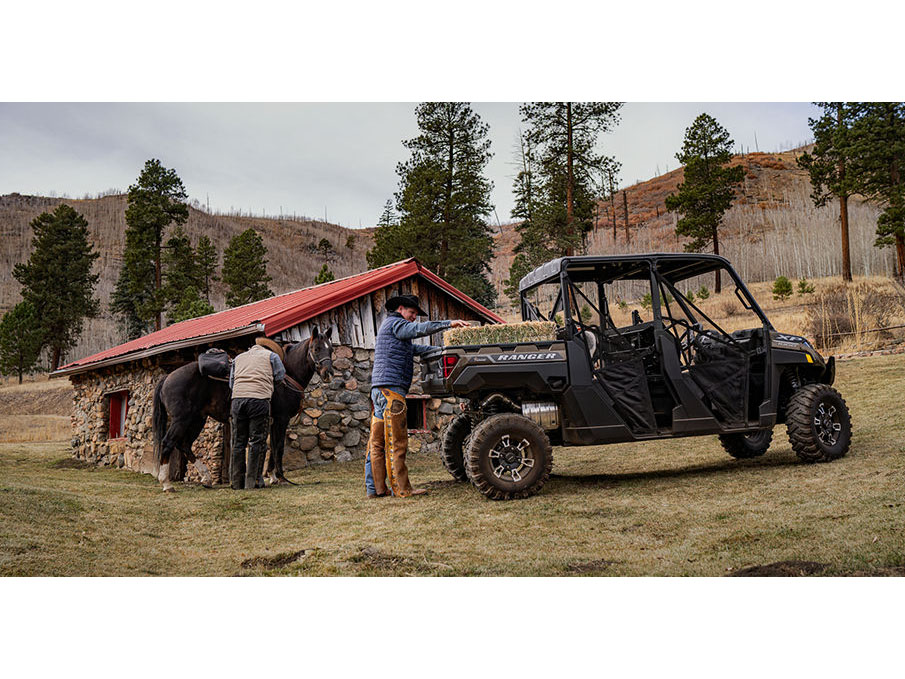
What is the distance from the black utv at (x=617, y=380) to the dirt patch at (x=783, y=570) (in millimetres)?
2337

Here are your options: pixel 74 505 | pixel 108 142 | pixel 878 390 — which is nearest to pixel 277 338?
pixel 108 142

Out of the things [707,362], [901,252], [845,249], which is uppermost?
[845,249]

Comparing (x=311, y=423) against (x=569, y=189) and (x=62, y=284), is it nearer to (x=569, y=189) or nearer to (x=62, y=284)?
(x=569, y=189)

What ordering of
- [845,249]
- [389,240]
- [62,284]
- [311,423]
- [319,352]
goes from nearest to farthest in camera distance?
[319,352]
[311,423]
[845,249]
[389,240]
[62,284]

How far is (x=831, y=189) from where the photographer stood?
20266mm

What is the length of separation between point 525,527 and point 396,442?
2052 mm

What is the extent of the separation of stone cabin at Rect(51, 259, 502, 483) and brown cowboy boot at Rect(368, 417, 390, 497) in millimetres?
4025

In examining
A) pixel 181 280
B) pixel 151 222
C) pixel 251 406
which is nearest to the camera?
pixel 251 406

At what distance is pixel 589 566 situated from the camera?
423 centimetres

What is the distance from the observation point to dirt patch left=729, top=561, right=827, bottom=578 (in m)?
3.89

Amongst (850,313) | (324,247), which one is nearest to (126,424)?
(850,313)

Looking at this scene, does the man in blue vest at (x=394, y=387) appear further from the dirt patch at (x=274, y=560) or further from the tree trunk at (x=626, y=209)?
the tree trunk at (x=626, y=209)

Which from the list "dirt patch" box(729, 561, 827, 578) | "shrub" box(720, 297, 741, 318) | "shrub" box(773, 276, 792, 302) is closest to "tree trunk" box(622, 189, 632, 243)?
"shrub" box(773, 276, 792, 302)

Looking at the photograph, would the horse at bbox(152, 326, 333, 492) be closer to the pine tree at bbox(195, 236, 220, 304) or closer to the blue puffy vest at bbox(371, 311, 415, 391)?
the blue puffy vest at bbox(371, 311, 415, 391)
